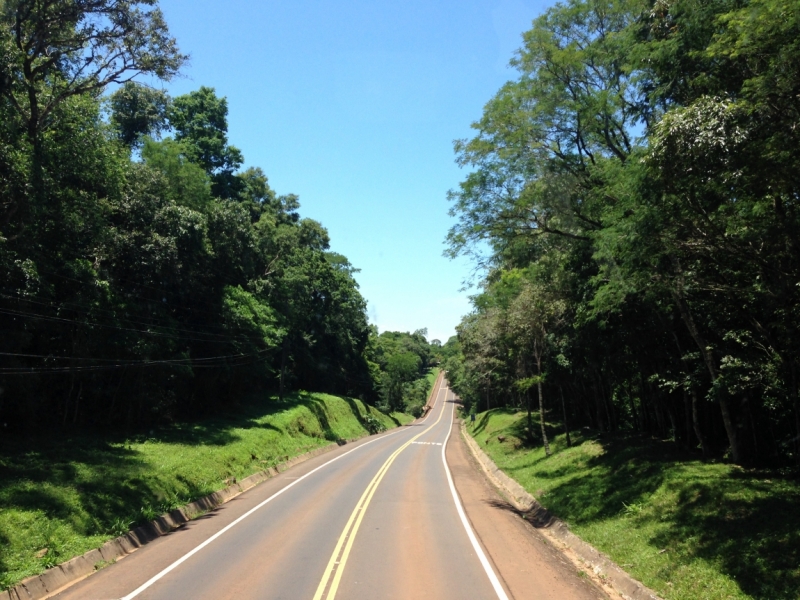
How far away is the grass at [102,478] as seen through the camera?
10.2 meters

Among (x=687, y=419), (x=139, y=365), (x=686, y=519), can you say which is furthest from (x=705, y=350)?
(x=139, y=365)

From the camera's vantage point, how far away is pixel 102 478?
1491cm

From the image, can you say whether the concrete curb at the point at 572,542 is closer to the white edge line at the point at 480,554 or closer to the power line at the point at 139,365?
the white edge line at the point at 480,554

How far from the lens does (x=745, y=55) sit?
25.1 feet

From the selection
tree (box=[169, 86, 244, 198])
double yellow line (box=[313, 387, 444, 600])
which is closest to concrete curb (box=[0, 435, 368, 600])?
A: double yellow line (box=[313, 387, 444, 600])

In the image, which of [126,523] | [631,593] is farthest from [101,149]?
[631,593]

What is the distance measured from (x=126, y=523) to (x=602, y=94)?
15.9 metres

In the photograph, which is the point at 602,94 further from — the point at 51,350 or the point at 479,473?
the point at 51,350

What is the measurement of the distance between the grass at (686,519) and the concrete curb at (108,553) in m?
9.67

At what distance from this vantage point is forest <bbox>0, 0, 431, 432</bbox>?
15289 mm

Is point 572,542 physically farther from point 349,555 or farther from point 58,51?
point 58,51

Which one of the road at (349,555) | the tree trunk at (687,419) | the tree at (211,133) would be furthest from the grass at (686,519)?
the tree at (211,133)

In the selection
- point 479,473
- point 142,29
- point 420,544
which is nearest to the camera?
point 420,544

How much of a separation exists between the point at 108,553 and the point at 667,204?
41.4 ft
